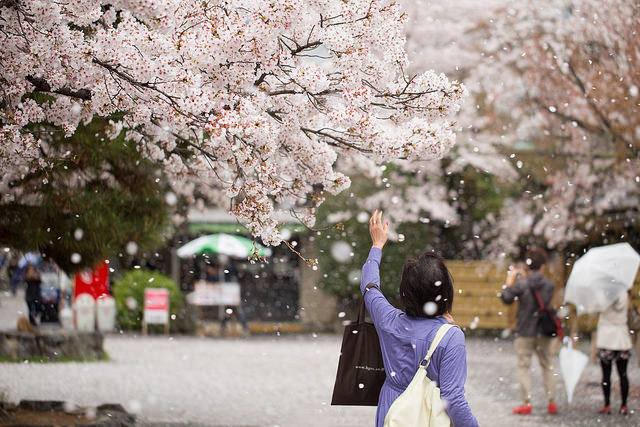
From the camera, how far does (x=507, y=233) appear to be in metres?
17.6

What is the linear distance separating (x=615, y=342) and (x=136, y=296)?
1149 centimetres

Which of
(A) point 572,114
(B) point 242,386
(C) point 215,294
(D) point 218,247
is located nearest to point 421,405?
(B) point 242,386

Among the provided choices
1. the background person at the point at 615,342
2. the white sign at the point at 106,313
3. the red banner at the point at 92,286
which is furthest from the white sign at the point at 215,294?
the background person at the point at 615,342

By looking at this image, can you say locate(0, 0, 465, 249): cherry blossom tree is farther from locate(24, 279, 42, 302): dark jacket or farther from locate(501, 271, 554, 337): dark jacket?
locate(24, 279, 42, 302): dark jacket

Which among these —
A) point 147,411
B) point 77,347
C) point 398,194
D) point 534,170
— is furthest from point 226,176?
point 398,194

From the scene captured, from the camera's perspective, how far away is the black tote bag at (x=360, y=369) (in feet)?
11.1

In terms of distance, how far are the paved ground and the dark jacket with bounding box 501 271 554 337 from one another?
0.93 m

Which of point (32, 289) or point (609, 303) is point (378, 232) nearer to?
point (609, 303)

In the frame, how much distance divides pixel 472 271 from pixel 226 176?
12002 mm

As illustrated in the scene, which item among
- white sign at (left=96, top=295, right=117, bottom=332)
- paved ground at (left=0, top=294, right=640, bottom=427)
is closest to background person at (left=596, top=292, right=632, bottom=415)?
paved ground at (left=0, top=294, right=640, bottom=427)

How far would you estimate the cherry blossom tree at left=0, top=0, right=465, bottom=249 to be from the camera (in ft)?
12.8

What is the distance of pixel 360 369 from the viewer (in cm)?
340

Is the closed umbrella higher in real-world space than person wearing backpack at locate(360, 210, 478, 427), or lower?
higher

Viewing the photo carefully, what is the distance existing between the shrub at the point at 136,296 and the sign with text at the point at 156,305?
1.16 ft
